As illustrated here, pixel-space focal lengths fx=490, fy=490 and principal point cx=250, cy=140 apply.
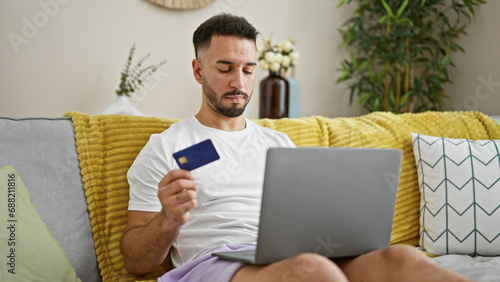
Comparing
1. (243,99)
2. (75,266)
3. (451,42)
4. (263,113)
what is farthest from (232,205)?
(451,42)

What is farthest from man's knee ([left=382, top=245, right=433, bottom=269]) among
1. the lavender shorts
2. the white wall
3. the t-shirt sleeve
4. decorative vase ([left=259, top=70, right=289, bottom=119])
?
the white wall

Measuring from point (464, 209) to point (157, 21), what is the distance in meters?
1.70

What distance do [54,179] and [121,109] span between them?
0.83 meters

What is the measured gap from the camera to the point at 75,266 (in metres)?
1.36

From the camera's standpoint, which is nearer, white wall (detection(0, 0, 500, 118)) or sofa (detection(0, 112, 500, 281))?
sofa (detection(0, 112, 500, 281))

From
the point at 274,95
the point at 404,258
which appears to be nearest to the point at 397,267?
the point at 404,258

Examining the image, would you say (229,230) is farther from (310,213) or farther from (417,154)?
(417,154)

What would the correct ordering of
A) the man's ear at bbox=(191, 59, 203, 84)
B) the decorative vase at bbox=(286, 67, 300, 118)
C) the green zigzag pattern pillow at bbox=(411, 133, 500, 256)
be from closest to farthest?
the man's ear at bbox=(191, 59, 203, 84), the green zigzag pattern pillow at bbox=(411, 133, 500, 256), the decorative vase at bbox=(286, 67, 300, 118)

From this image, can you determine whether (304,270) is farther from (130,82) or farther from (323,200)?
(130,82)

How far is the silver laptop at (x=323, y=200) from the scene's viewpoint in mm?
944

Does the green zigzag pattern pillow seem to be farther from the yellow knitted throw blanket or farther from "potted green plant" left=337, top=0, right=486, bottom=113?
"potted green plant" left=337, top=0, right=486, bottom=113

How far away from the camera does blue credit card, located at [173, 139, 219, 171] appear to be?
38.2 inches

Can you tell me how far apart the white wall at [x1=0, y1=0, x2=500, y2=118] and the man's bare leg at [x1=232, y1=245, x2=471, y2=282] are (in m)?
1.65

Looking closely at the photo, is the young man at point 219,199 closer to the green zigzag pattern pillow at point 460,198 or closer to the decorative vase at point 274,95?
the green zigzag pattern pillow at point 460,198
